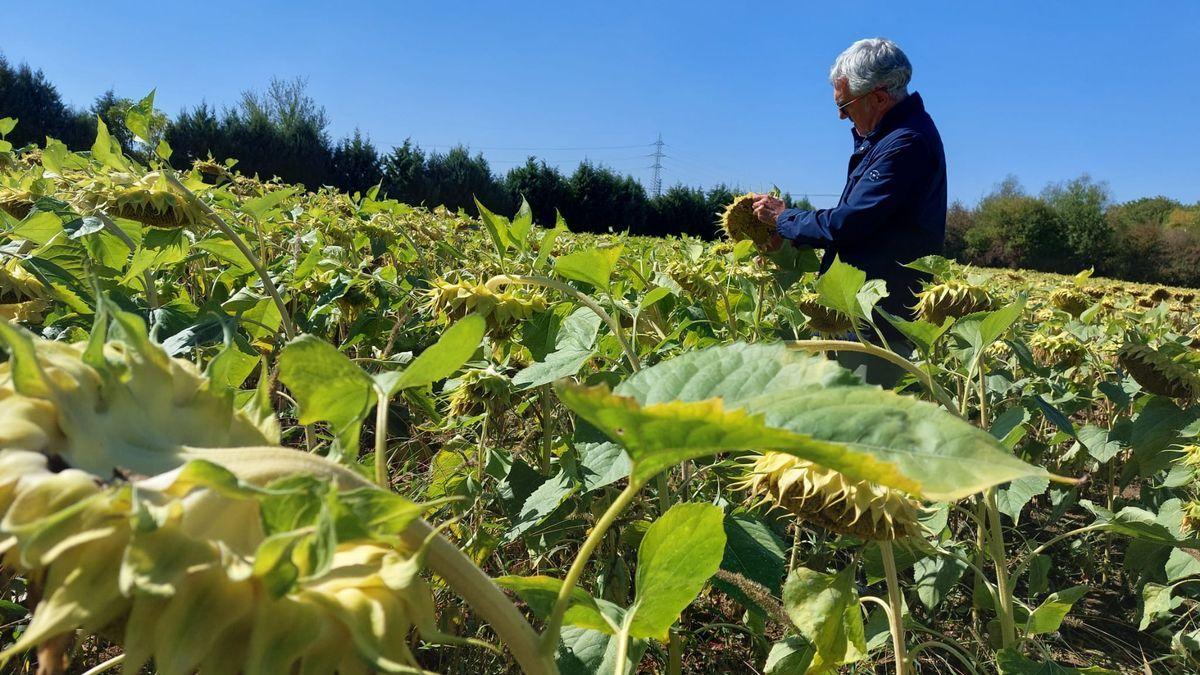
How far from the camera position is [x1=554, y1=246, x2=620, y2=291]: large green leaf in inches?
55.8

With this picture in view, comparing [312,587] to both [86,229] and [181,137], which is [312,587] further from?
[181,137]

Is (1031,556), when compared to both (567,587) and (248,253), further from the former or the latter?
(248,253)

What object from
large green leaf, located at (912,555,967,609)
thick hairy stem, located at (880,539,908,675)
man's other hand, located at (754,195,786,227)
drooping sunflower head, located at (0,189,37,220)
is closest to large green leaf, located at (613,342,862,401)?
thick hairy stem, located at (880,539,908,675)

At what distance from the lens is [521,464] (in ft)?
5.67

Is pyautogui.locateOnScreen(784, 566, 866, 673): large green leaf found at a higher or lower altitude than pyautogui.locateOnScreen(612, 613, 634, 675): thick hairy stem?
lower

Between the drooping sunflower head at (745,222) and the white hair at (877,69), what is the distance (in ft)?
3.06

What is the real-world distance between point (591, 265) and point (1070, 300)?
3049 mm

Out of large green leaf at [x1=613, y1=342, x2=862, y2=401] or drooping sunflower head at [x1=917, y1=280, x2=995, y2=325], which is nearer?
large green leaf at [x1=613, y1=342, x2=862, y2=401]

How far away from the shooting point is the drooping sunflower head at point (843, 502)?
98 centimetres

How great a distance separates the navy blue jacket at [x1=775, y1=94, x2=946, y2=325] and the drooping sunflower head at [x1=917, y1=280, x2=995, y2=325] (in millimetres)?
696

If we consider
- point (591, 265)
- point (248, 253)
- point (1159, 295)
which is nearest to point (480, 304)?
point (591, 265)

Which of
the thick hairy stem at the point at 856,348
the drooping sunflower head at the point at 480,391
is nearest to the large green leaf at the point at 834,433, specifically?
the thick hairy stem at the point at 856,348

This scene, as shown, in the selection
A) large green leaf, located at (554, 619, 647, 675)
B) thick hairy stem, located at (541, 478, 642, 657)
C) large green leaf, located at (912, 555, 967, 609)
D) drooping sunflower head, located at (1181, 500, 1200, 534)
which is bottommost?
large green leaf, located at (912, 555, 967, 609)

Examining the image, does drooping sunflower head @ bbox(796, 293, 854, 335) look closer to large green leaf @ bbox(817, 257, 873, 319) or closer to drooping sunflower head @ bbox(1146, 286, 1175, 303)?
large green leaf @ bbox(817, 257, 873, 319)
